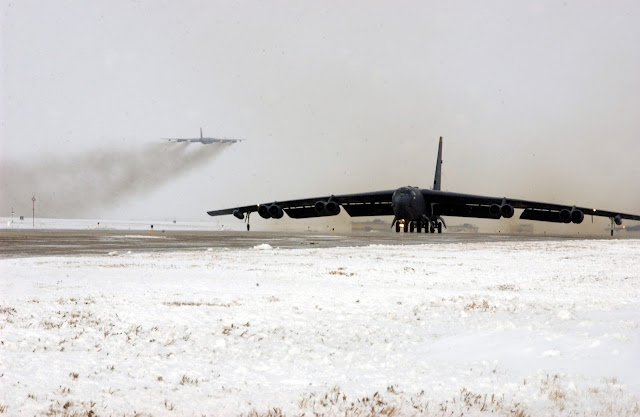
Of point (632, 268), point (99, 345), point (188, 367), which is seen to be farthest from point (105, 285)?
point (632, 268)

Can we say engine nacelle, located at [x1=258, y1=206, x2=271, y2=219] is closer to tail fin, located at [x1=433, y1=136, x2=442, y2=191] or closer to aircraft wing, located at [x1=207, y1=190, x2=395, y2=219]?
aircraft wing, located at [x1=207, y1=190, x2=395, y2=219]

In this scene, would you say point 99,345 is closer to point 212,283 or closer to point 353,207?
point 212,283

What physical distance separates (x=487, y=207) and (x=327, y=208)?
17.8 m

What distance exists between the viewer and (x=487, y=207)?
58.9 meters

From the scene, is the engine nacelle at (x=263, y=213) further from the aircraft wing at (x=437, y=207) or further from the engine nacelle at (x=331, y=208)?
the engine nacelle at (x=331, y=208)

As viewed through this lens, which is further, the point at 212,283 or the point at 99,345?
the point at 212,283

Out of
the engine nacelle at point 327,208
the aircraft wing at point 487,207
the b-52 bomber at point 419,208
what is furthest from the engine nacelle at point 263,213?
the aircraft wing at point 487,207

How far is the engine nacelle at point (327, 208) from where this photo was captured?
54219 millimetres

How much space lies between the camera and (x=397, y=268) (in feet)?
53.6

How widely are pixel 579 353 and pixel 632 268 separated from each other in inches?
494

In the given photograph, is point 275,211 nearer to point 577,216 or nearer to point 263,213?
point 263,213

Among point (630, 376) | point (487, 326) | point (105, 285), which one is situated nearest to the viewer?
point (630, 376)

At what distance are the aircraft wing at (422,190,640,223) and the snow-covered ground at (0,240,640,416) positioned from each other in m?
41.0

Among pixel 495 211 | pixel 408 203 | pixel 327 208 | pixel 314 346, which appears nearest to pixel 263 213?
pixel 327 208
